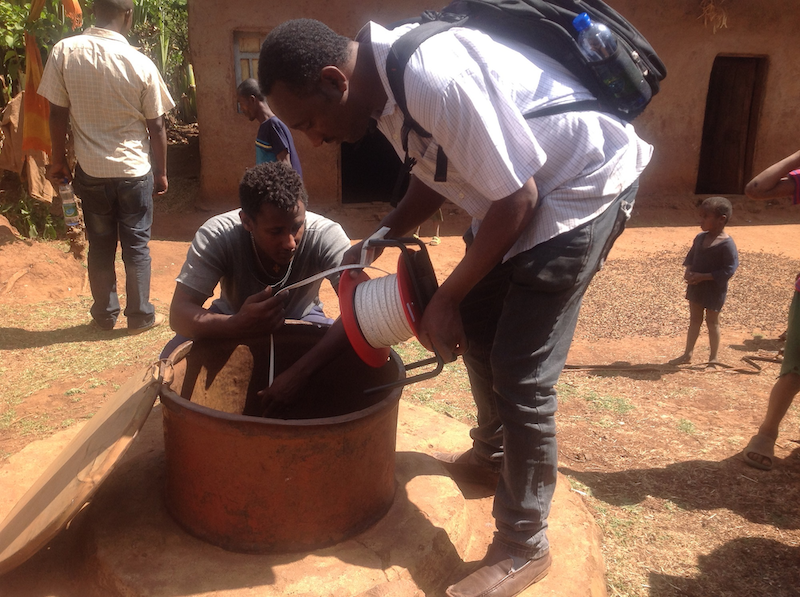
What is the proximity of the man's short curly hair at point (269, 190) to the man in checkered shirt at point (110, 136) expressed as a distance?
2418mm

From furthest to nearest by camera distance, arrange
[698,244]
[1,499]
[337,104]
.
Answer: [698,244]
[1,499]
[337,104]

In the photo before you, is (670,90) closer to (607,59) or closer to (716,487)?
(716,487)

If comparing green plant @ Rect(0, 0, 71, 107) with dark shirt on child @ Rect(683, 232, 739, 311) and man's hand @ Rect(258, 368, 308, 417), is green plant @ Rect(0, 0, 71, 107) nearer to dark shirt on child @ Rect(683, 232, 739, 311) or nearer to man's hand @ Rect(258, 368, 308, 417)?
man's hand @ Rect(258, 368, 308, 417)

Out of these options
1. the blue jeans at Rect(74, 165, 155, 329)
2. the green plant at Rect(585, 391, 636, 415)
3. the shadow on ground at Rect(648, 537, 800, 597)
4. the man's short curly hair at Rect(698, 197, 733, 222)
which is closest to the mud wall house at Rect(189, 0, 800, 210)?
the blue jeans at Rect(74, 165, 155, 329)

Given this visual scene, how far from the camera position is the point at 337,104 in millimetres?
1886

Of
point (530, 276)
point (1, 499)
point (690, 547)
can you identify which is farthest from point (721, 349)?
point (1, 499)

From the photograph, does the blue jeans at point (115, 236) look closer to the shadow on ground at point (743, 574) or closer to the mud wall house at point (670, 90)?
the shadow on ground at point (743, 574)

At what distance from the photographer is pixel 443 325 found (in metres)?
1.98

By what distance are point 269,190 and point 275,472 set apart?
1.08 metres

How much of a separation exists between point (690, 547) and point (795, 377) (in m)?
1.10

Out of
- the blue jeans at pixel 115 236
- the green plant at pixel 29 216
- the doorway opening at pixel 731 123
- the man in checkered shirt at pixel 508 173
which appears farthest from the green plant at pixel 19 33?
the doorway opening at pixel 731 123

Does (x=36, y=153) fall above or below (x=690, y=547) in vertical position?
above

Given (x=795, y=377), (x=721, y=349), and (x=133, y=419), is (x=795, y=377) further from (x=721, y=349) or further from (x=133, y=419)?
(x=133, y=419)

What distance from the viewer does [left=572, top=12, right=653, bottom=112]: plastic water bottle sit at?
1853 mm
